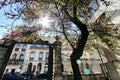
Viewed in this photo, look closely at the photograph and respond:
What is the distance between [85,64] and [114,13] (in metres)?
24.5

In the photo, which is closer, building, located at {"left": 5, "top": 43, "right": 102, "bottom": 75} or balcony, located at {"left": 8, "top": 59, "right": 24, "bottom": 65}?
building, located at {"left": 5, "top": 43, "right": 102, "bottom": 75}

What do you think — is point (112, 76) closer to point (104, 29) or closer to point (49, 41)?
point (104, 29)

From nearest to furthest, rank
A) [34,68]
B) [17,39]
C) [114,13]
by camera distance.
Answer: [114,13], [17,39], [34,68]

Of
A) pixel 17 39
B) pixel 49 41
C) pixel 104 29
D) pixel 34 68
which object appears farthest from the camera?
pixel 34 68

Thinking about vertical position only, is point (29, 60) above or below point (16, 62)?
above

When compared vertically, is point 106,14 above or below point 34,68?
above

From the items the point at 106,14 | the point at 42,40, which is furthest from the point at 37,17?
the point at 106,14

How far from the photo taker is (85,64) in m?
30.2

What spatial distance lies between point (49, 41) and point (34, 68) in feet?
84.5

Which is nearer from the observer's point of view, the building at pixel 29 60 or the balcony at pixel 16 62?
the building at pixel 29 60

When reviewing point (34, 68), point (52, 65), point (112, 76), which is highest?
point (52, 65)

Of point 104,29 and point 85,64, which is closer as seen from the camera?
point 104,29

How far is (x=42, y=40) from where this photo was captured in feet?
28.1

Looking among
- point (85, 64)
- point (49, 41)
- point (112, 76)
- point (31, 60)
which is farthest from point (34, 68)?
point (112, 76)
